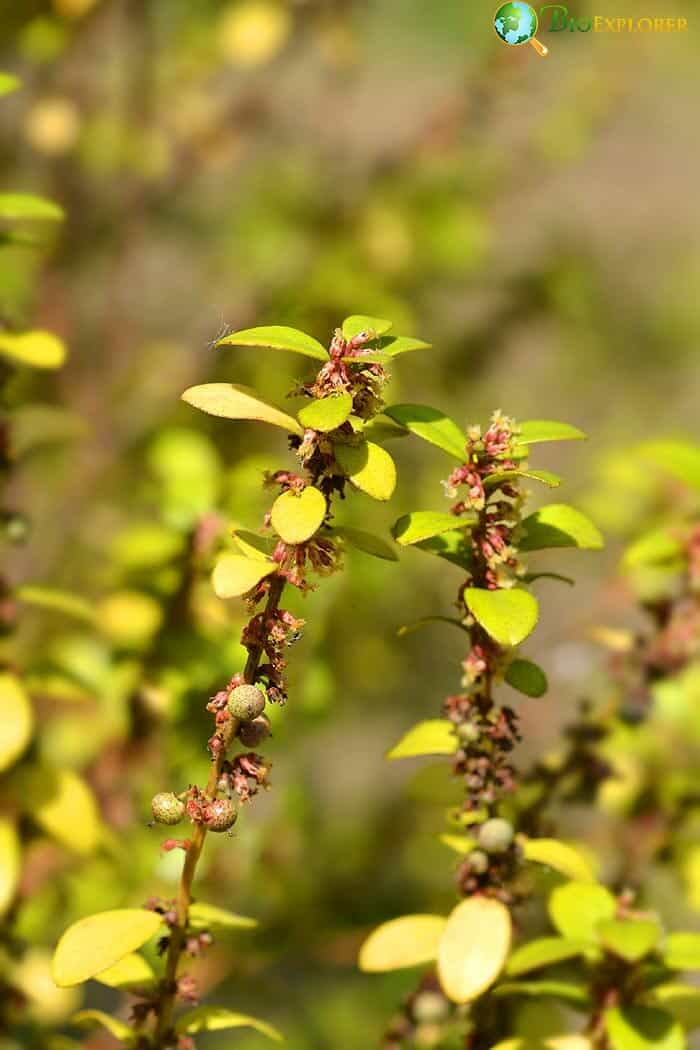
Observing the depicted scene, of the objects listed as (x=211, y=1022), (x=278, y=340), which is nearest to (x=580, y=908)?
(x=211, y=1022)

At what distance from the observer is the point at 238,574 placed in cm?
35

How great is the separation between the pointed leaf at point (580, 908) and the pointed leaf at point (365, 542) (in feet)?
0.52

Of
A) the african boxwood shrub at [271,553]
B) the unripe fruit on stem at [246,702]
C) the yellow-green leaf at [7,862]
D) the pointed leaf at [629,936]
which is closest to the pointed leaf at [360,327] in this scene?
the african boxwood shrub at [271,553]

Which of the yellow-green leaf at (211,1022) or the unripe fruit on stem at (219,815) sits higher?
the unripe fruit on stem at (219,815)

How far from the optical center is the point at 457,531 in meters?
0.42

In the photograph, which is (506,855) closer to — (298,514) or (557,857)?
(557,857)

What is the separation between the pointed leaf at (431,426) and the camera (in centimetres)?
39

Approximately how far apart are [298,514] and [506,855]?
161 mm

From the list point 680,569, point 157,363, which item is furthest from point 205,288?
point 680,569

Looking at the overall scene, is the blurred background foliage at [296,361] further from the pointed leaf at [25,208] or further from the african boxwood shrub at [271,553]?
the african boxwood shrub at [271,553]

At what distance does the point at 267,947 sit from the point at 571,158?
944 mm

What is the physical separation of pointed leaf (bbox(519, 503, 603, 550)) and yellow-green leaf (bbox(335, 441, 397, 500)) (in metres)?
0.07

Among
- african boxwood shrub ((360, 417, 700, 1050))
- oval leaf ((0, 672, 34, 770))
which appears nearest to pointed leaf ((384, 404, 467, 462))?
african boxwood shrub ((360, 417, 700, 1050))

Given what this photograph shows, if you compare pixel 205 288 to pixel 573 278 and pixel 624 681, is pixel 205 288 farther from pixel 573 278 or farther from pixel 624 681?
pixel 624 681
